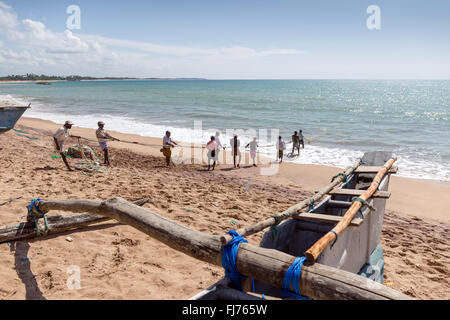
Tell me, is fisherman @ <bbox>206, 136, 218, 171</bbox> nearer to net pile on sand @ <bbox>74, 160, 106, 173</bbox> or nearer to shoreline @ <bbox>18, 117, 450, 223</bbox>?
shoreline @ <bbox>18, 117, 450, 223</bbox>

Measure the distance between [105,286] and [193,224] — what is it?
97.0 inches

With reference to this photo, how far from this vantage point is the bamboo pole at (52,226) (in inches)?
183

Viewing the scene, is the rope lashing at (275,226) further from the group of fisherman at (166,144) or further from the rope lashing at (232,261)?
the group of fisherman at (166,144)

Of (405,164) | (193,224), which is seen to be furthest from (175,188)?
(405,164)

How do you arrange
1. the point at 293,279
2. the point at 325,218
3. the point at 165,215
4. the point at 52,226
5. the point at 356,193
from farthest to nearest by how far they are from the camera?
the point at 165,215 → the point at 52,226 → the point at 356,193 → the point at 325,218 → the point at 293,279

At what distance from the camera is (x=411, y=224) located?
7879mm

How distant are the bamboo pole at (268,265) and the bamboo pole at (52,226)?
2.10 m

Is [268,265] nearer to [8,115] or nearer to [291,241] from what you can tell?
[291,241]

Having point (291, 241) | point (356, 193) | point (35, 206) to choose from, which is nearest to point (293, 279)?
point (291, 241)

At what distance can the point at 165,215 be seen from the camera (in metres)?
6.57

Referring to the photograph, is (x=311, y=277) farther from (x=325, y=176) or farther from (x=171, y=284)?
(x=325, y=176)

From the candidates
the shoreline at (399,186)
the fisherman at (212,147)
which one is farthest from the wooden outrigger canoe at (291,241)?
the fisherman at (212,147)

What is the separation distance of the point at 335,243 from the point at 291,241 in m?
0.86

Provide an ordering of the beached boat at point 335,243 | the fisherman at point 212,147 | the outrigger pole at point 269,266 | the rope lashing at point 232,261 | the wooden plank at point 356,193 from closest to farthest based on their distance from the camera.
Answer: the outrigger pole at point 269,266, the rope lashing at point 232,261, the beached boat at point 335,243, the wooden plank at point 356,193, the fisherman at point 212,147
